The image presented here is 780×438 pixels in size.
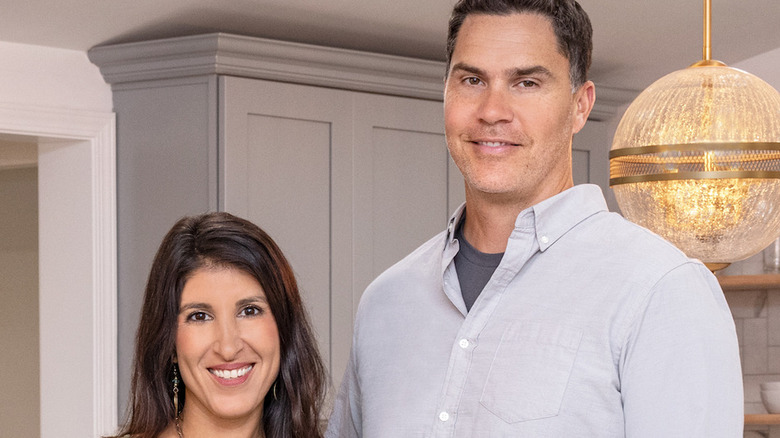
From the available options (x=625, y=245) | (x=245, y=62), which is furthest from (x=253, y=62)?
(x=625, y=245)

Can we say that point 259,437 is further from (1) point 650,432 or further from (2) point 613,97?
(2) point 613,97

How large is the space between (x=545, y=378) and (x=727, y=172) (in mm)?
1061

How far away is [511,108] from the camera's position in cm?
156

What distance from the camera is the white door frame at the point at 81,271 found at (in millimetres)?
3400

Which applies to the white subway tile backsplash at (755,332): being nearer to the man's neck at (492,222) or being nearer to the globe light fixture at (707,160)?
the globe light fixture at (707,160)

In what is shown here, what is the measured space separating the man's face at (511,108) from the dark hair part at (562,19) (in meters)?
0.01

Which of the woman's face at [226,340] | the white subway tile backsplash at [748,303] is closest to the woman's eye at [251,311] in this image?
the woman's face at [226,340]

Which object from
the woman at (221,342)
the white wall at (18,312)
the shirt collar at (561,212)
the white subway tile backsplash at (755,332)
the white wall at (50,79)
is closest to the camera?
the shirt collar at (561,212)

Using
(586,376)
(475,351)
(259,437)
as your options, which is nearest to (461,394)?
(475,351)

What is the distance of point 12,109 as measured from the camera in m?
3.18

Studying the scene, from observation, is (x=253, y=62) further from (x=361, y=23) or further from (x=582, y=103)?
(x=582, y=103)

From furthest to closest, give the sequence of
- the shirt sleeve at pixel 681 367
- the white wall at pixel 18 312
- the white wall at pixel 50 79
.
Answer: the white wall at pixel 18 312, the white wall at pixel 50 79, the shirt sleeve at pixel 681 367

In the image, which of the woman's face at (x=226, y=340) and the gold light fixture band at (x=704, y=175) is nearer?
the woman's face at (x=226, y=340)

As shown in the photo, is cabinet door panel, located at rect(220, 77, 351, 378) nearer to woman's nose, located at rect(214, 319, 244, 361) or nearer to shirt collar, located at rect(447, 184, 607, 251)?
woman's nose, located at rect(214, 319, 244, 361)
